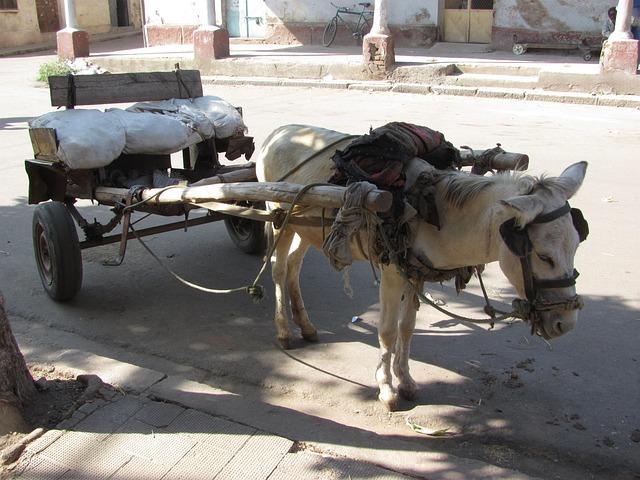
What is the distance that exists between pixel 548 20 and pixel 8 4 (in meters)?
19.8

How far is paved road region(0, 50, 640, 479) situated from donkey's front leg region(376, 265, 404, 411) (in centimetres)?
12

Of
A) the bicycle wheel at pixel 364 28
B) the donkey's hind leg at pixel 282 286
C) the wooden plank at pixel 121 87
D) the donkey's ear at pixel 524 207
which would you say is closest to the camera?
the donkey's ear at pixel 524 207

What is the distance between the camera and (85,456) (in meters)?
3.11

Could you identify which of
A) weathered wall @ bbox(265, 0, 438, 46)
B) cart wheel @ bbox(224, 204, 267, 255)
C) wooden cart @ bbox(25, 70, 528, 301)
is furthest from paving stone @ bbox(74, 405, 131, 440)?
weathered wall @ bbox(265, 0, 438, 46)

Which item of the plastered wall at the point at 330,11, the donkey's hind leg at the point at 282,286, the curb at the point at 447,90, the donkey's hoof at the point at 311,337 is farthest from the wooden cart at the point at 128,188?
the plastered wall at the point at 330,11

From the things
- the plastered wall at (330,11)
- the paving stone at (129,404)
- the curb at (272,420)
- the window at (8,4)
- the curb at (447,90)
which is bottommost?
the curb at (272,420)

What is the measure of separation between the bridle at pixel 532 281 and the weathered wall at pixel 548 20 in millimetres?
15888

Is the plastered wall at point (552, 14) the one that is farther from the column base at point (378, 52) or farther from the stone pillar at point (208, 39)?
the stone pillar at point (208, 39)

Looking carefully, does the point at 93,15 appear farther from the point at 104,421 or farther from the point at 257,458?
the point at 257,458

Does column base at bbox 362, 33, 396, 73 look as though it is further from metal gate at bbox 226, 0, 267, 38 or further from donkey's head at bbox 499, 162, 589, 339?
donkey's head at bbox 499, 162, 589, 339

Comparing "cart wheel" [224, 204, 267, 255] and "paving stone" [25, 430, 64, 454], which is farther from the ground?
"cart wheel" [224, 204, 267, 255]

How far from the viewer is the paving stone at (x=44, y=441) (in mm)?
3125

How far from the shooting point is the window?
80.6 feet

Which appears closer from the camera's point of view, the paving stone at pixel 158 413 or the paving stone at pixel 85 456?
the paving stone at pixel 85 456
